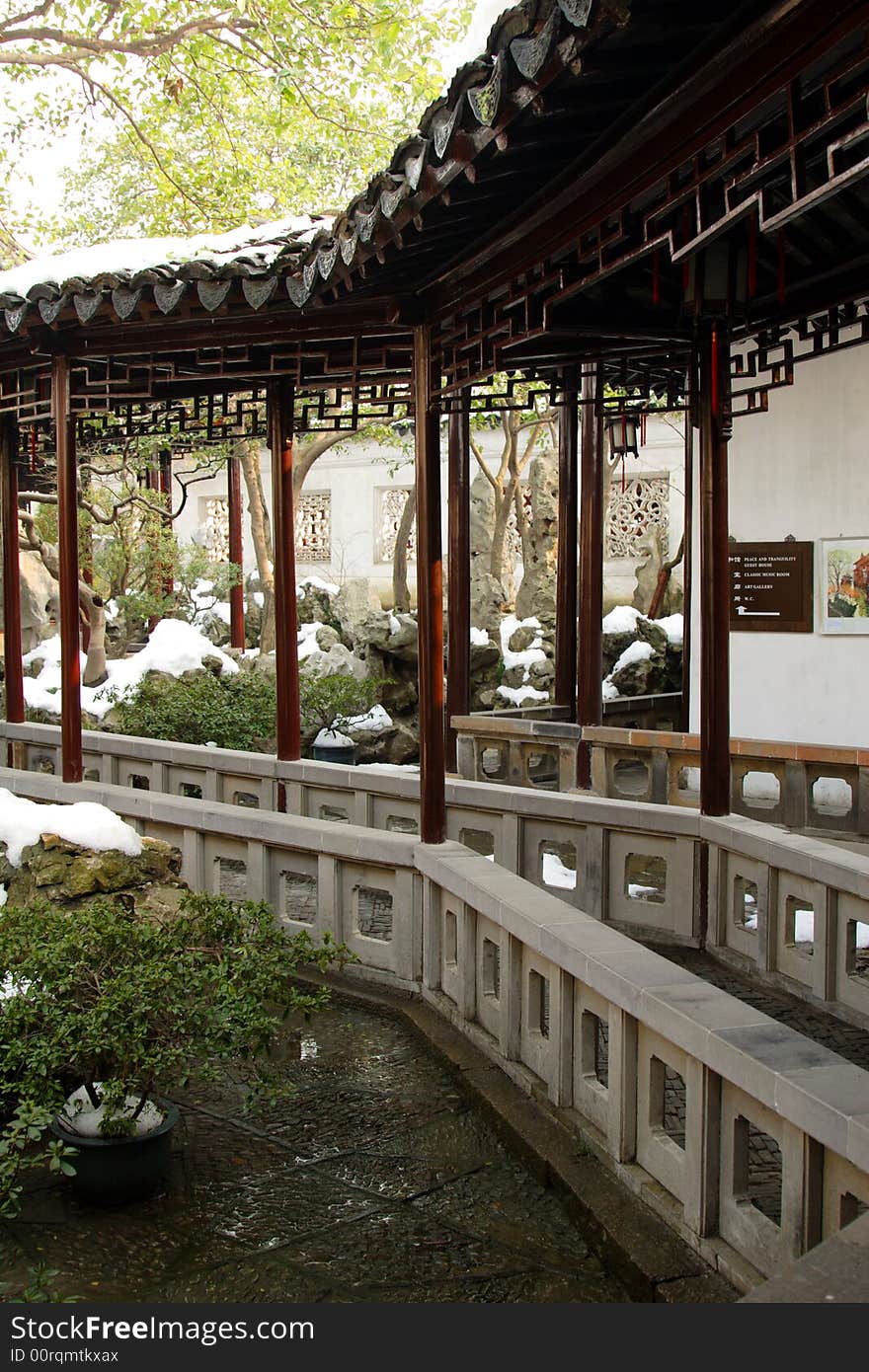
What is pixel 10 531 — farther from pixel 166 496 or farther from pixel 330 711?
pixel 166 496

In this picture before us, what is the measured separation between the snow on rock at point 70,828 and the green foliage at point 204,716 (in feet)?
18.3

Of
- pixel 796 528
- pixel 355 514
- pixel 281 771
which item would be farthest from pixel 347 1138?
pixel 355 514

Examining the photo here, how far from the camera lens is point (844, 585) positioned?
32.3 feet

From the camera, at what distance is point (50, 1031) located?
3.91m

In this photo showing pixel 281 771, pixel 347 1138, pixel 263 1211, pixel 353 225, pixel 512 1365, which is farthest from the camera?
pixel 281 771

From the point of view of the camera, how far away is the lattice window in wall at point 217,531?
2806 cm

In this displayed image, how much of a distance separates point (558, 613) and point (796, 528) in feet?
7.67

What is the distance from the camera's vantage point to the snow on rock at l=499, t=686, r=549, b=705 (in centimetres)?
1683

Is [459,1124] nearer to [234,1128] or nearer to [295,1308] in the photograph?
[234,1128]

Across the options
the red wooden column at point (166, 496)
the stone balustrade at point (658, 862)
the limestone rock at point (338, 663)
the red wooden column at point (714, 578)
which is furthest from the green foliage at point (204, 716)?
the red wooden column at point (714, 578)

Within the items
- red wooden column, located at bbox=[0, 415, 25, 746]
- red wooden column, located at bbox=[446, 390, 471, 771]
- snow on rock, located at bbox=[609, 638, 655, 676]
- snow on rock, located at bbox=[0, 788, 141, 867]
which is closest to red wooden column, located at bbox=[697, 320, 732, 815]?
snow on rock, located at bbox=[0, 788, 141, 867]

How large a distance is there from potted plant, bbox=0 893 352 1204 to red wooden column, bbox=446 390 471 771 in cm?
706

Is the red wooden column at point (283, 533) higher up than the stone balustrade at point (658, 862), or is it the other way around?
the red wooden column at point (283, 533)

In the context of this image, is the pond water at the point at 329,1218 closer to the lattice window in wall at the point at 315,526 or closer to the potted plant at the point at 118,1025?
the potted plant at the point at 118,1025
